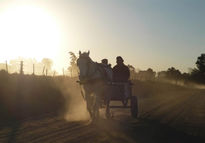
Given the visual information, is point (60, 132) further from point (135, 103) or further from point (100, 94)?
point (135, 103)

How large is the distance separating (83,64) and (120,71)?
3554 mm

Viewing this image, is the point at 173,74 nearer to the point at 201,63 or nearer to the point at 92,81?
the point at 201,63

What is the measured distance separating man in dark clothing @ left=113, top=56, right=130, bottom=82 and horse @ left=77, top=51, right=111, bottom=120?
6.21 feet

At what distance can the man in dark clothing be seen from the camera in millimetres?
18094

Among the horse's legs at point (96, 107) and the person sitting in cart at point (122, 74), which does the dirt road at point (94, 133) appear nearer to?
the horse's legs at point (96, 107)

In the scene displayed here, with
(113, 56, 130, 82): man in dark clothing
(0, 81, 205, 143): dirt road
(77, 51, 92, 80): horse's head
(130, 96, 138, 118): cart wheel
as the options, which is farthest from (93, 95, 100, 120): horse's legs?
(130, 96, 138, 118): cart wheel

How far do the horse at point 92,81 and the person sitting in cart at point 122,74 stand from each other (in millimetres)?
1637

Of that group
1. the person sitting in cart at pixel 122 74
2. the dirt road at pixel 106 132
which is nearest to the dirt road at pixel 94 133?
the dirt road at pixel 106 132

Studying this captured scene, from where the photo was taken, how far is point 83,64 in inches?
604

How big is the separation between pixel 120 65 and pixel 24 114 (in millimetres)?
5455

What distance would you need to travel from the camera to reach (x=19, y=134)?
472 inches

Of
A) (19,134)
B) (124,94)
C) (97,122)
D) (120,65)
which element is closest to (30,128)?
(19,134)

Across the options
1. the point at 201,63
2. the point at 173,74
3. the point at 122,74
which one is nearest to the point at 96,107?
the point at 122,74

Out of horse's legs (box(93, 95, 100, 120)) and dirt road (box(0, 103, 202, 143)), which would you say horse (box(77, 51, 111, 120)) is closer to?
horse's legs (box(93, 95, 100, 120))
